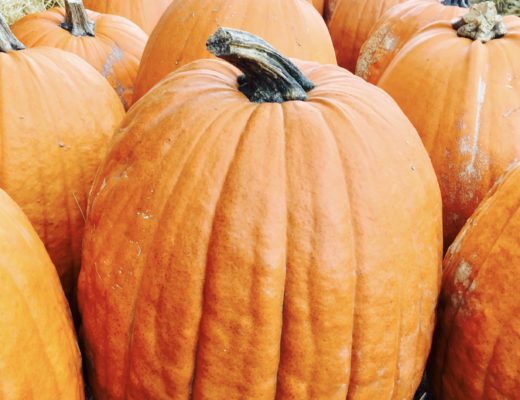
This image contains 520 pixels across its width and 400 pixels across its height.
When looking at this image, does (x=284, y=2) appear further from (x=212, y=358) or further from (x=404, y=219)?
(x=212, y=358)

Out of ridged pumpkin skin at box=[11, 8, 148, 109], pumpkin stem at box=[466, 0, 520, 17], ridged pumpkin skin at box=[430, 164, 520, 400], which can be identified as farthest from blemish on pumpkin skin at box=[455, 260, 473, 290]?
pumpkin stem at box=[466, 0, 520, 17]

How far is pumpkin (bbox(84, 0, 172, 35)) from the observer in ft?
9.92

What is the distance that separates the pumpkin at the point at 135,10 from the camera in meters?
3.02

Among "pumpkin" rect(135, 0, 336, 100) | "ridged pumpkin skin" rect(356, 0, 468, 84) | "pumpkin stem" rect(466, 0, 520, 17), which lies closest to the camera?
"pumpkin" rect(135, 0, 336, 100)

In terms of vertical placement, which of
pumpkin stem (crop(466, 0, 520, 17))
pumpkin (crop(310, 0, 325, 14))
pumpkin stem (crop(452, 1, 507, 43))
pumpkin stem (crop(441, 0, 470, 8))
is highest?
pumpkin stem (crop(452, 1, 507, 43))

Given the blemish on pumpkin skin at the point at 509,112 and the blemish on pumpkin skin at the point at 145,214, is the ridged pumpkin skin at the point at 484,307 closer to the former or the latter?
the blemish on pumpkin skin at the point at 509,112

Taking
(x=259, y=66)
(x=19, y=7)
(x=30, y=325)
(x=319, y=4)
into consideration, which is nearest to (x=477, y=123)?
(x=259, y=66)

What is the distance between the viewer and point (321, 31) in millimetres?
2127

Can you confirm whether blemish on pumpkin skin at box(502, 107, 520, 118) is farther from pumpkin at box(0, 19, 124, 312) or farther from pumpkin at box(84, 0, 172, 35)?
pumpkin at box(84, 0, 172, 35)

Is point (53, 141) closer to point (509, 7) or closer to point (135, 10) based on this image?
point (135, 10)

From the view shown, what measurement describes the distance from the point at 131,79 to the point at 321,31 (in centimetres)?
82

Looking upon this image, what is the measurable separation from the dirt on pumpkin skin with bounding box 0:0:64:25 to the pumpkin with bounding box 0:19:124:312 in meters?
1.39

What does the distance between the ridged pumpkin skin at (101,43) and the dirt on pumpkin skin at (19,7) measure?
0.55m

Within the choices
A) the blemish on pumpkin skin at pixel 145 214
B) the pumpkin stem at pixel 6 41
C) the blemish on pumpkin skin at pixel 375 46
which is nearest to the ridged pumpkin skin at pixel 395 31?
the blemish on pumpkin skin at pixel 375 46
